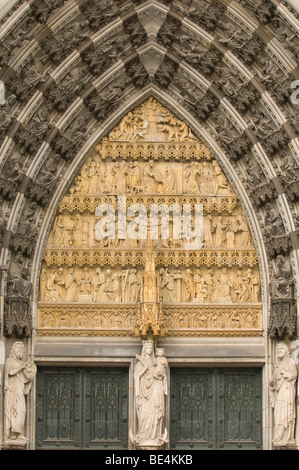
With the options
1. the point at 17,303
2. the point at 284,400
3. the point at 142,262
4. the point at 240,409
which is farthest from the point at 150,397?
the point at 17,303

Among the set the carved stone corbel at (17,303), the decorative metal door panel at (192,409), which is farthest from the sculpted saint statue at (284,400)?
the carved stone corbel at (17,303)

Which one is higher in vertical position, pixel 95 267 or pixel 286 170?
pixel 286 170

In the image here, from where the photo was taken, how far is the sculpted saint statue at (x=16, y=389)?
18.6 meters

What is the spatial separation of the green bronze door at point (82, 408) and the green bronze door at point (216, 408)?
816 millimetres

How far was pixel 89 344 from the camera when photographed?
19.4 meters

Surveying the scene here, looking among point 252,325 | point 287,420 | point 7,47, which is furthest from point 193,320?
point 7,47

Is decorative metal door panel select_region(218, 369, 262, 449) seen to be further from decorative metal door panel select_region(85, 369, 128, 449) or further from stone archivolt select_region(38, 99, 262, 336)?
decorative metal door panel select_region(85, 369, 128, 449)

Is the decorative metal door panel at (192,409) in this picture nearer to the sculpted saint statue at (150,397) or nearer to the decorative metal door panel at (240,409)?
the decorative metal door panel at (240,409)

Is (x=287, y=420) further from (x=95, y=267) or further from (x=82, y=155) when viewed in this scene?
(x=82, y=155)

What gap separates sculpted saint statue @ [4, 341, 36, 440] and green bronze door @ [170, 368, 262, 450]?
7.34 ft

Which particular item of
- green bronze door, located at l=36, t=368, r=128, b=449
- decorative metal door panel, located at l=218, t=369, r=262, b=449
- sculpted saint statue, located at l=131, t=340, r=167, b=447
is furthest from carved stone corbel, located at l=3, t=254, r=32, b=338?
decorative metal door panel, located at l=218, t=369, r=262, b=449

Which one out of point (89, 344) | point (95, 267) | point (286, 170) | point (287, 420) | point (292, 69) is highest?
point (292, 69)

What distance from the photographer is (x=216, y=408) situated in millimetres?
19344

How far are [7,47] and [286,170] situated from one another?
449 cm
